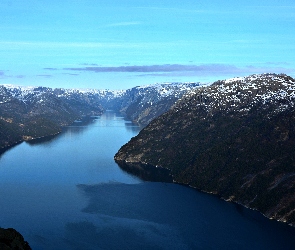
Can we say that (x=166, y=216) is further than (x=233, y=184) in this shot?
No

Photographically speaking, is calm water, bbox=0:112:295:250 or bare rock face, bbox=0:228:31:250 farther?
calm water, bbox=0:112:295:250

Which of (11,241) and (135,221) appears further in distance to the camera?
(135,221)

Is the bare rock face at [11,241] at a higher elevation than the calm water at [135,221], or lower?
higher

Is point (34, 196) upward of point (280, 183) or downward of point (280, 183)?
downward

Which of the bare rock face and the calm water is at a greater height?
the bare rock face

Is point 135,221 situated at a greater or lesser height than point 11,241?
lesser

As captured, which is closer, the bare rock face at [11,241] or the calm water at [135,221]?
the bare rock face at [11,241]

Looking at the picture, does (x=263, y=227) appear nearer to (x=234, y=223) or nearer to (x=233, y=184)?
(x=234, y=223)

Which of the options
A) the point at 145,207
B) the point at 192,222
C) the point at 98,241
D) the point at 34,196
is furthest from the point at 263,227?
the point at 34,196
